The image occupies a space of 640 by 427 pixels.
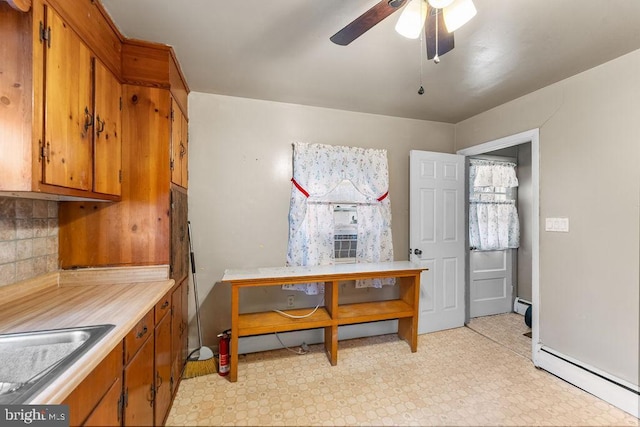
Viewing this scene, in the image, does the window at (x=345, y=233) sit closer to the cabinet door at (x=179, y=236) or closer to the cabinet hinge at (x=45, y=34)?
the cabinet door at (x=179, y=236)

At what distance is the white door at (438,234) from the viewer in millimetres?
2697

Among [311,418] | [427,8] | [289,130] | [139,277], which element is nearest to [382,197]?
[289,130]

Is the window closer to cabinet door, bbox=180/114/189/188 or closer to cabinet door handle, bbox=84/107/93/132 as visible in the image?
cabinet door, bbox=180/114/189/188

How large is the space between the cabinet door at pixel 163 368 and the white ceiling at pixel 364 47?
165 centimetres

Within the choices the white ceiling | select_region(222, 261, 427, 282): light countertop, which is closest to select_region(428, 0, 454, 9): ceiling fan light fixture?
the white ceiling

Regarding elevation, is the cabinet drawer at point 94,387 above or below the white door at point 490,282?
above

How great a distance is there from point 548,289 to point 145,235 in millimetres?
2945

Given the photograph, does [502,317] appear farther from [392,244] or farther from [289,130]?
[289,130]

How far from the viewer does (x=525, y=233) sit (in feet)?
10.6

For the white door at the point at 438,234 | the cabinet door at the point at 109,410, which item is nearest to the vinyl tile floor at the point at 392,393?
the white door at the point at 438,234

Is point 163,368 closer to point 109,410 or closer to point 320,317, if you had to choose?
point 109,410

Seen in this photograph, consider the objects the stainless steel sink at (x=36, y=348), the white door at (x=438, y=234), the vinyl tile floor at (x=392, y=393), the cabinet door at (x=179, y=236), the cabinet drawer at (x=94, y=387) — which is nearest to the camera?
the cabinet drawer at (x=94, y=387)

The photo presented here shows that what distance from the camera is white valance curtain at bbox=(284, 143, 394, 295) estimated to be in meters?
2.41

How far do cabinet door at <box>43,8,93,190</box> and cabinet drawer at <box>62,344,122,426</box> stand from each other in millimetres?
729
